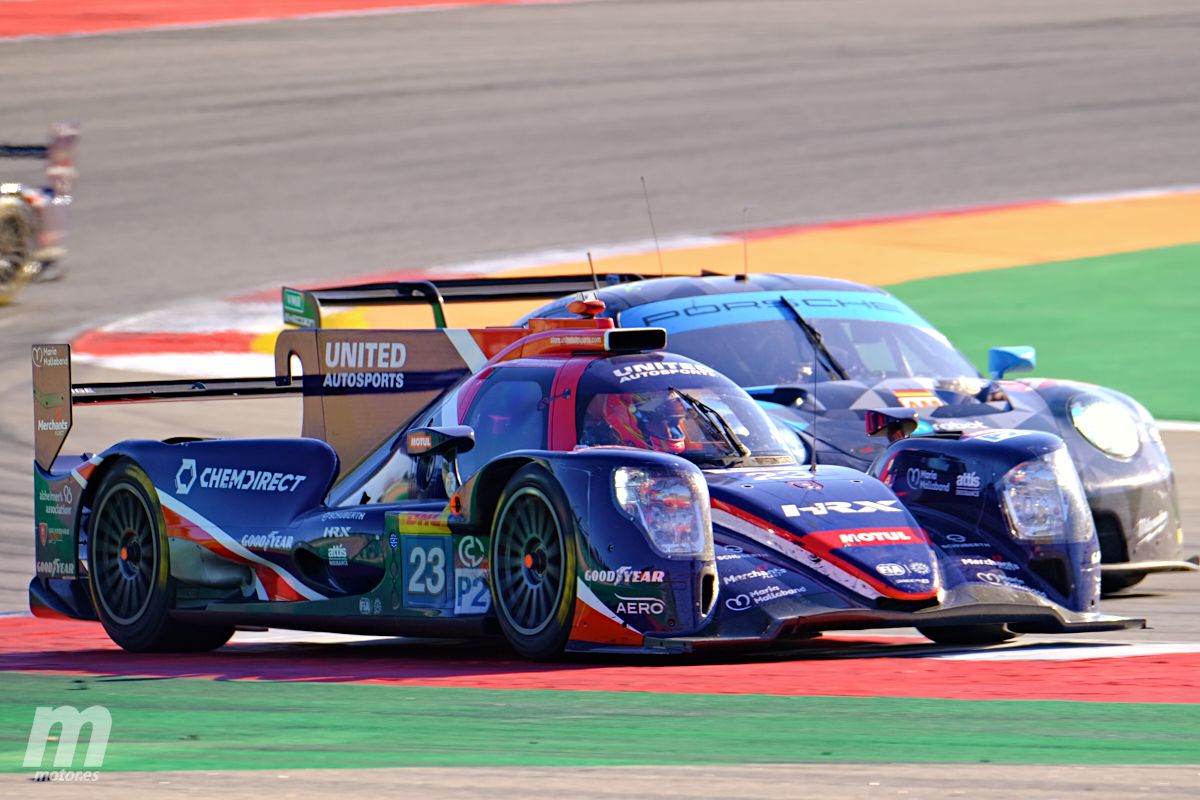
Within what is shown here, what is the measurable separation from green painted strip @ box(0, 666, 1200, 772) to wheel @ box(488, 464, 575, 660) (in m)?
0.57

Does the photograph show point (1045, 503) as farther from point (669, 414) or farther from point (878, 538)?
point (669, 414)

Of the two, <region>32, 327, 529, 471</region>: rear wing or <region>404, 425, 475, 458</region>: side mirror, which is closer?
<region>404, 425, 475, 458</region>: side mirror

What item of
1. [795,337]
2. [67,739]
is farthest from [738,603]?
[795,337]

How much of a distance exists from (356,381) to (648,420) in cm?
185

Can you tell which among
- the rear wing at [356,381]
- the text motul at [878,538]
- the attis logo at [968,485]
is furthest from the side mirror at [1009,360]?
the text motul at [878,538]

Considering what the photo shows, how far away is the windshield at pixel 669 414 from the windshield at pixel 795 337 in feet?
7.42

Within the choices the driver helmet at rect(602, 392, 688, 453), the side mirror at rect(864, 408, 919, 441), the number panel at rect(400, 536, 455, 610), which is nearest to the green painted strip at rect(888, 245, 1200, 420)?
the side mirror at rect(864, 408, 919, 441)

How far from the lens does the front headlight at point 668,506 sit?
7414 millimetres

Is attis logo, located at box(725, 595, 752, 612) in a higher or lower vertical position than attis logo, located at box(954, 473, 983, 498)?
lower

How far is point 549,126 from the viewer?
92.3 feet

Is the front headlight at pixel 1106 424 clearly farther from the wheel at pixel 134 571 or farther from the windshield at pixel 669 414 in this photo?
the wheel at pixel 134 571

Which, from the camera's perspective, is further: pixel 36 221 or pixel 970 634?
pixel 36 221

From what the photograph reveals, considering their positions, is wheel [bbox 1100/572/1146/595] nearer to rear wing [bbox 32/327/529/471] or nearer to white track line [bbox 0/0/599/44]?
rear wing [bbox 32/327/529/471]

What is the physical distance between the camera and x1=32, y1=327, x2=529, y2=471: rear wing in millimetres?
9531
